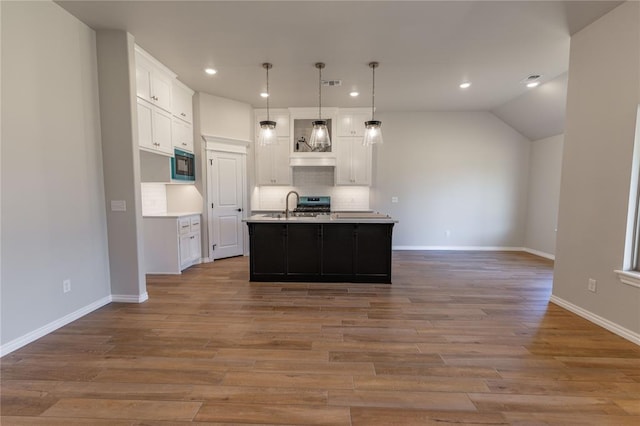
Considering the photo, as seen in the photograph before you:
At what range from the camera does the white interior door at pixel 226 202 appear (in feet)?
16.5

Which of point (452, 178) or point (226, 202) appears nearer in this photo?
point (226, 202)

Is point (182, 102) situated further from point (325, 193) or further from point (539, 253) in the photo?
point (539, 253)

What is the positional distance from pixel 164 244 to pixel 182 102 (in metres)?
2.33

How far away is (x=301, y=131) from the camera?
584cm

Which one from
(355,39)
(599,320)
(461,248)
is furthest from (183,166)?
(461,248)

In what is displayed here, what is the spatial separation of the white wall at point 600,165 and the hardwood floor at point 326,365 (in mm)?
376

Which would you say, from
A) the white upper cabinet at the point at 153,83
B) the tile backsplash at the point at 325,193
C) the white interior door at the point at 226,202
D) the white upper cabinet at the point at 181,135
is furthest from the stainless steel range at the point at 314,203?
the white upper cabinet at the point at 153,83

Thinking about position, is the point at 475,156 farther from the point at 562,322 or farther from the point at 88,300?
the point at 88,300

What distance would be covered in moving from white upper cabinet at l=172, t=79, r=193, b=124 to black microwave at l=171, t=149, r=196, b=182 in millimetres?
588

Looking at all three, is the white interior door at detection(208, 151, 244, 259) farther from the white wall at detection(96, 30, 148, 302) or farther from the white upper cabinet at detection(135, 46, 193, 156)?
the white wall at detection(96, 30, 148, 302)

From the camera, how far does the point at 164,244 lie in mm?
4285

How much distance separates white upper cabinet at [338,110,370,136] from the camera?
18.7 feet

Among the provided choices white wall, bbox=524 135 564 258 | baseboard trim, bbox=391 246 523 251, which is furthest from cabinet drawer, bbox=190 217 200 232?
white wall, bbox=524 135 564 258

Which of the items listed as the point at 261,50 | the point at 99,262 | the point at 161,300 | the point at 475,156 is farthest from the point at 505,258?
the point at 99,262
